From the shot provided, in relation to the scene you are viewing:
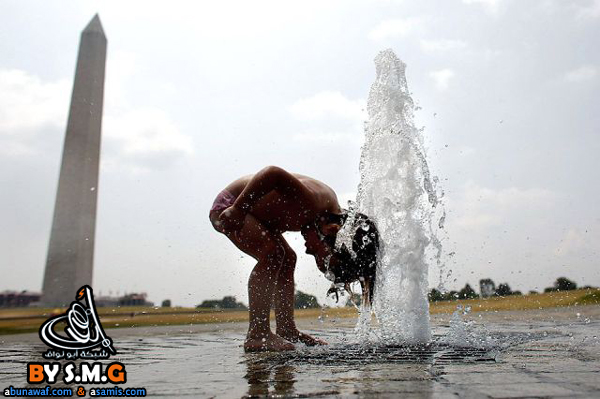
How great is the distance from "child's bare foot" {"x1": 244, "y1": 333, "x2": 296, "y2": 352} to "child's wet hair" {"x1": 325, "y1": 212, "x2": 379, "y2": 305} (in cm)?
63

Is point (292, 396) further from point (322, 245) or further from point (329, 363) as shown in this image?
point (322, 245)

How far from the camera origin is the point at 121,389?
177 cm

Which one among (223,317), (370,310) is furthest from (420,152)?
(223,317)

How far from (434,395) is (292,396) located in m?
0.42

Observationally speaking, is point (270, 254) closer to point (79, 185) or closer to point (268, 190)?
point (268, 190)

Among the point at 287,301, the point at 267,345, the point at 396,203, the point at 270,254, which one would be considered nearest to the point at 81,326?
the point at 267,345

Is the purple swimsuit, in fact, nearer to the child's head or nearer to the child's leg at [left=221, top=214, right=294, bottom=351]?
the child's leg at [left=221, top=214, right=294, bottom=351]

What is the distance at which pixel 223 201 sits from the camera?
150 inches

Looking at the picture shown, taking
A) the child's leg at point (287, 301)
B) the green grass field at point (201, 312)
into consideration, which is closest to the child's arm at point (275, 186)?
the child's leg at point (287, 301)

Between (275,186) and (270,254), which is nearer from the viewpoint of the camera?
(275,186)

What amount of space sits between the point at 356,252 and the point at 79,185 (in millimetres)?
12503

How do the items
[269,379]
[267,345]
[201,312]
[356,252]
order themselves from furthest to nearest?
[201,312] → [356,252] → [267,345] → [269,379]

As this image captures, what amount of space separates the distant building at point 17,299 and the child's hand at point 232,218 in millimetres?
12627

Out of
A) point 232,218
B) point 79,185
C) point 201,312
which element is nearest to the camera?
point 232,218
